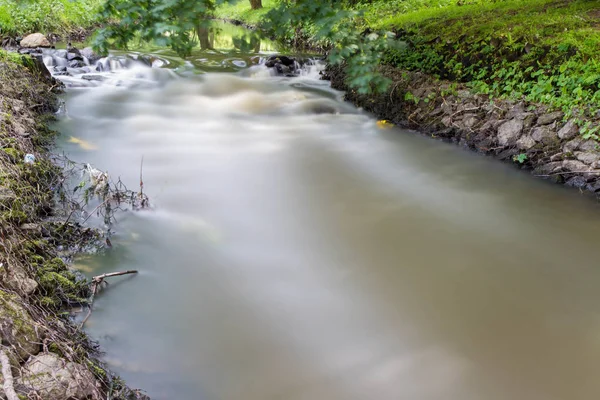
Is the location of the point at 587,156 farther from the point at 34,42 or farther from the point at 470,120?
the point at 34,42

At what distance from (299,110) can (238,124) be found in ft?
4.93

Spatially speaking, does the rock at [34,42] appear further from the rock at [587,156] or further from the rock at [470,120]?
the rock at [587,156]

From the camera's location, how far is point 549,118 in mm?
5680

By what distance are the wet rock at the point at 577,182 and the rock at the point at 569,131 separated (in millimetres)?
526

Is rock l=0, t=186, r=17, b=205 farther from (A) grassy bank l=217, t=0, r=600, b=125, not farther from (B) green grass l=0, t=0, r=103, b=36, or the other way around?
(B) green grass l=0, t=0, r=103, b=36

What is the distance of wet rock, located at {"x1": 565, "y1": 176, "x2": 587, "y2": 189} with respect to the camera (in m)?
5.25

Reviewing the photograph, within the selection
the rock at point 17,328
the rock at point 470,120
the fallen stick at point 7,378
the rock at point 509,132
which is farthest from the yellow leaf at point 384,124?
the fallen stick at point 7,378

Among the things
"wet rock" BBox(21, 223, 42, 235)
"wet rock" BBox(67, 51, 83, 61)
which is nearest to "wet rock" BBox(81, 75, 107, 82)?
"wet rock" BBox(67, 51, 83, 61)

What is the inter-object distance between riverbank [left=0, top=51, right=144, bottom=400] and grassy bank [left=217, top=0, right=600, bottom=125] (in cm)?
294

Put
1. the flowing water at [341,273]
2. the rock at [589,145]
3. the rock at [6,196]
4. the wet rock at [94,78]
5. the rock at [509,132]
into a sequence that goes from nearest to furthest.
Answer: the flowing water at [341,273] < the rock at [6,196] < the rock at [589,145] < the rock at [509,132] < the wet rock at [94,78]

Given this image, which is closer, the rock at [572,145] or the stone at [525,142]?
the rock at [572,145]

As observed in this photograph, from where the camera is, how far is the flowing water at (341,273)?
2.74 metres

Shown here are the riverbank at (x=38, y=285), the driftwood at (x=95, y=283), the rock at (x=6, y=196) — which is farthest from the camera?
the rock at (x=6, y=196)

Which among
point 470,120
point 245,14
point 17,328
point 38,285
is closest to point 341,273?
point 38,285
